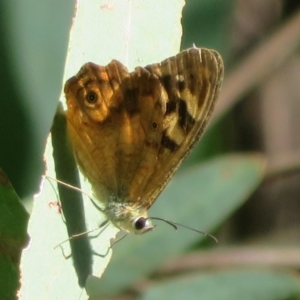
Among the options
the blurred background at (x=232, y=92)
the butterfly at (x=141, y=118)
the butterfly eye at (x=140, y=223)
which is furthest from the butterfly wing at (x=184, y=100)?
the blurred background at (x=232, y=92)

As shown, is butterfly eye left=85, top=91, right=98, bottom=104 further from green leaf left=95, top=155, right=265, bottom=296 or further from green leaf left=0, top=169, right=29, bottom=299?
green leaf left=95, top=155, right=265, bottom=296

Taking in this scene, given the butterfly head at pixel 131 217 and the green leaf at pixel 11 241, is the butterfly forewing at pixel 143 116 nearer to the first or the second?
the butterfly head at pixel 131 217

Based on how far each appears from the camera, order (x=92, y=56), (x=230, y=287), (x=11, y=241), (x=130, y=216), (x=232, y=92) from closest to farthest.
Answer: (x=11, y=241)
(x=92, y=56)
(x=130, y=216)
(x=230, y=287)
(x=232, y=92)

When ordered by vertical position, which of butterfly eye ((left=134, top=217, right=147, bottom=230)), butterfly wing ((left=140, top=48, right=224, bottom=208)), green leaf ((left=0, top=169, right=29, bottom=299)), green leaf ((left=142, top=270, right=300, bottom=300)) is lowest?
green leaf ((left=0, top=169, right=29, bottom=299))

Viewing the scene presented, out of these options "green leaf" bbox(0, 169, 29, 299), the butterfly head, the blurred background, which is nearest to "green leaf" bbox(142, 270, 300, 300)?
the blurred background

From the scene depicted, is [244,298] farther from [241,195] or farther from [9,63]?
[9,63]

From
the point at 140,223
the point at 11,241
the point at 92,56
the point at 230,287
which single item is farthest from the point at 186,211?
the point at 11,241

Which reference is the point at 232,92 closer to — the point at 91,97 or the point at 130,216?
the point at 130,216
